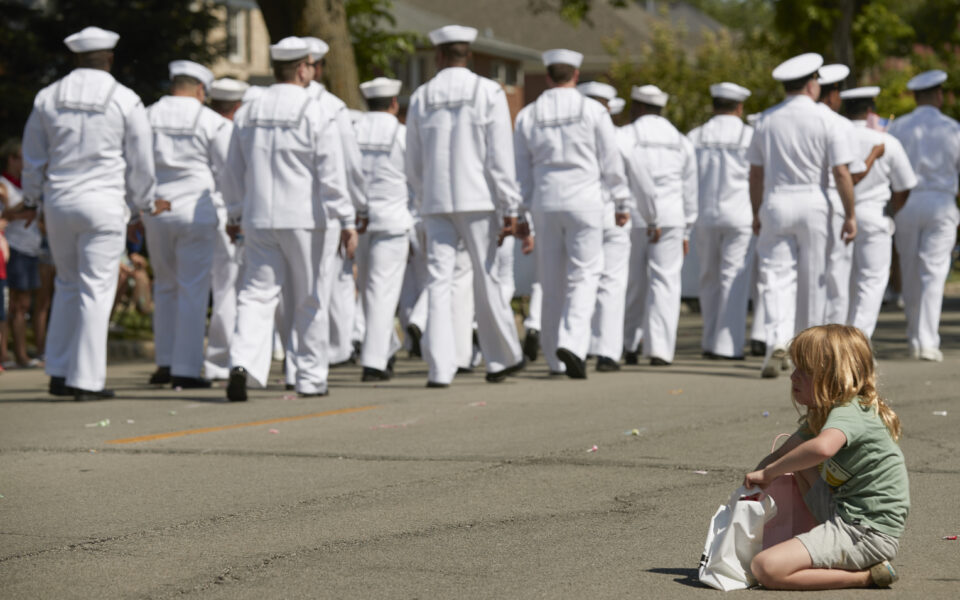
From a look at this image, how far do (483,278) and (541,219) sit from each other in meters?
0.95

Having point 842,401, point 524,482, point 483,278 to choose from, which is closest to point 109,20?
point 483,278

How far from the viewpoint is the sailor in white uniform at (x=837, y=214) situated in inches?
458

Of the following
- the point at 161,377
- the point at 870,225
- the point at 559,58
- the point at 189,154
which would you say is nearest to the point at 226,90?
the point at 189,154

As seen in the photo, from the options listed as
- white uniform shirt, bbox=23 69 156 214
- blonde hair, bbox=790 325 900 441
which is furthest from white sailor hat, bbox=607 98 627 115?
blonde hair, bbox=790 325 900 441

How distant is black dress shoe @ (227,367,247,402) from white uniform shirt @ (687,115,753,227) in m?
5.33

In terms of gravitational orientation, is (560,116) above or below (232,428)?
above

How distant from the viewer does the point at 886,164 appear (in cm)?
1270

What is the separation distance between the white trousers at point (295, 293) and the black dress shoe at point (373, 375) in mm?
1366

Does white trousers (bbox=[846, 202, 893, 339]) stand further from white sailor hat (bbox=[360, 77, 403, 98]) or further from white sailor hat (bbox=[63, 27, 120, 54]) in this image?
white sailor hat (bbox=[63, 27, 120, 54])

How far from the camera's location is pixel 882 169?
12.8 meters

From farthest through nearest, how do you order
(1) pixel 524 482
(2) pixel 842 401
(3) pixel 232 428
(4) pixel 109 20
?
1. (4) pixel 109 20
2. (3) pixel 232 428
3. (1) pixel 524 482
4. (2) pixel 842 401

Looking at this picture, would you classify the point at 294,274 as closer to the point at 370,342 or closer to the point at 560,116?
the point at 370,342

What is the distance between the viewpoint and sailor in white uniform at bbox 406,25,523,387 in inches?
439

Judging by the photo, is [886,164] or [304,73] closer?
[304,73]
